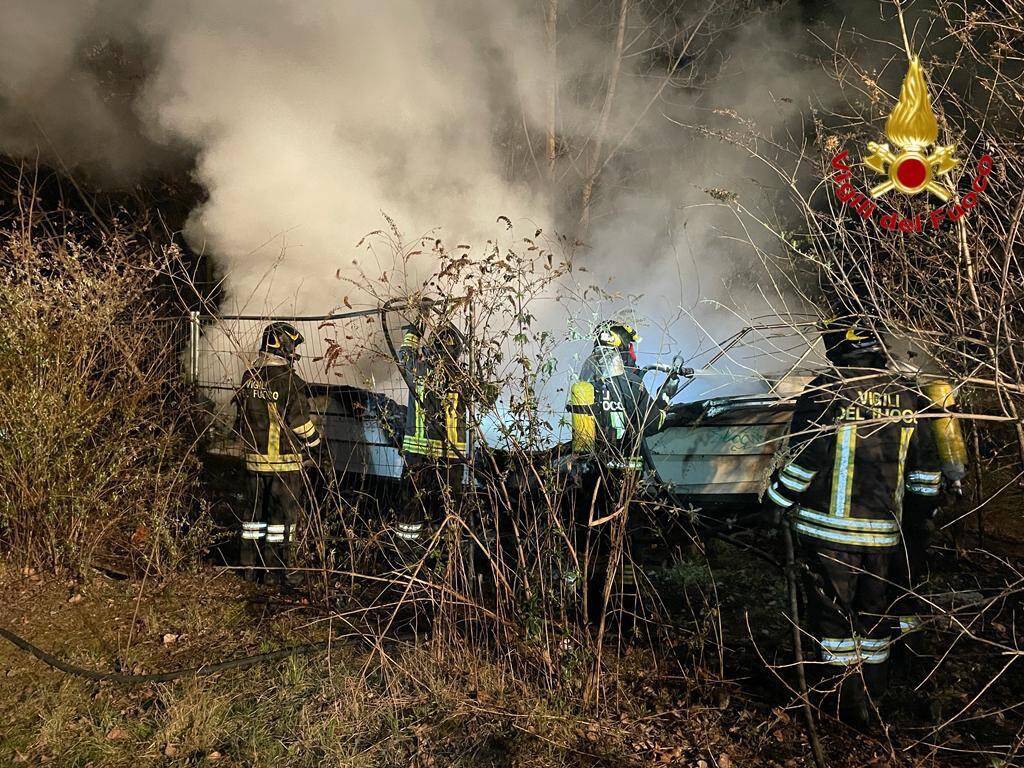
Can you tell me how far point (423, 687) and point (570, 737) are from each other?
0.77 m

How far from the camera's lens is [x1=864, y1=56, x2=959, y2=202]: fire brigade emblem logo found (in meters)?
2.36

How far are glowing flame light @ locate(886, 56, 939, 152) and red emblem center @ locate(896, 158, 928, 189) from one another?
0.24 ft

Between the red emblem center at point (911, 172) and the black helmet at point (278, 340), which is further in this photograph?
the black helmet at point (278, 340)

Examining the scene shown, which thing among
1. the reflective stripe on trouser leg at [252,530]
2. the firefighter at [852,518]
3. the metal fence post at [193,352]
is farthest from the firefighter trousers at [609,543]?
the metal fence post at [193,352]

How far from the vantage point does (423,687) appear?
352 cm

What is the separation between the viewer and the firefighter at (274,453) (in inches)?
209

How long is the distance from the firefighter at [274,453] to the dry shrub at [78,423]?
518 mm

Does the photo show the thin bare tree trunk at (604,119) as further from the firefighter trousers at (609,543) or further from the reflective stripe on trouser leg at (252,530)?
the reflective stripe on trouser leg at (252,530)

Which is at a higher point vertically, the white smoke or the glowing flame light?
the white smoke

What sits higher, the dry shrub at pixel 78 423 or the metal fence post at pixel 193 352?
the metal fence post at pixel 193 352

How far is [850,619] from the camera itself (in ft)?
10.7

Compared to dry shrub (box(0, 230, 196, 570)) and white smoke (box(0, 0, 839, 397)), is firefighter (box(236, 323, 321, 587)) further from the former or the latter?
white smoke (box(0, 0, 839, 397))

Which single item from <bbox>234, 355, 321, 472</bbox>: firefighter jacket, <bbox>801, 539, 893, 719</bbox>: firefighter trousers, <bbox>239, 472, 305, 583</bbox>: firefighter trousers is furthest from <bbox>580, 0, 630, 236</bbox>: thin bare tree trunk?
<bbox>801, 539, 893, 719</bbox>: firefighter trousers

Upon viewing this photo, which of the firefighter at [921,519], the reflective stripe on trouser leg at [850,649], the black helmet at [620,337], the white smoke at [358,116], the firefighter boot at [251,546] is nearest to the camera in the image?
the reflective stripe on trouser leg at [850,649]
